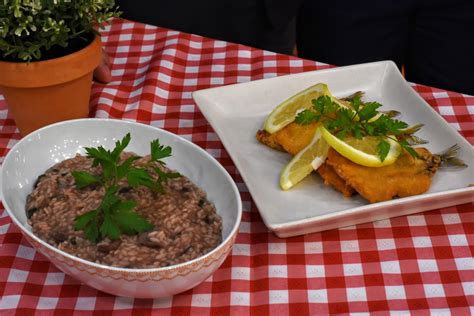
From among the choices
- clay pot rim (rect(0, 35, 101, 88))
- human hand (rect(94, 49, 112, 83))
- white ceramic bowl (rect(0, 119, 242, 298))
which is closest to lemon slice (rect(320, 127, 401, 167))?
white ceramic bowl (rect(0, 119, 242, 298))

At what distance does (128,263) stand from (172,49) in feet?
2.96

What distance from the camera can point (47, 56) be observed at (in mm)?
1387

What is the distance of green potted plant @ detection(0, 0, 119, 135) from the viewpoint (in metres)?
1.27

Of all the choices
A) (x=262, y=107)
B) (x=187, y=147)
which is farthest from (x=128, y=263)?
(x=262, y=107)

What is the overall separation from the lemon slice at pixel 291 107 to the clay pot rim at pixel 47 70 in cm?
39

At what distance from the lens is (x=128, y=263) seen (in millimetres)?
1027

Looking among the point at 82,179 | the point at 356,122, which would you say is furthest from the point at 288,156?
the point at 82,179

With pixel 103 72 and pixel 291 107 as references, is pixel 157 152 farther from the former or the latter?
pixel 103 72

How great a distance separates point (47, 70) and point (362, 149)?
0.62m

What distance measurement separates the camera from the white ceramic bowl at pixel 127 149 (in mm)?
1002

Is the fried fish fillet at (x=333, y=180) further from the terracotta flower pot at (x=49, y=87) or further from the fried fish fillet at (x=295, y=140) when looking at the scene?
the terracotta flower pot at (x=49, y=87)

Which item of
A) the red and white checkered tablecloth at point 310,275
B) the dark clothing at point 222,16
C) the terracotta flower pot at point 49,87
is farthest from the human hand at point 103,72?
the dark clothing at point 222,16

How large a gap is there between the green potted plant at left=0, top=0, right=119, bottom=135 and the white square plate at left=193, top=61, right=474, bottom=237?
0.26 meters

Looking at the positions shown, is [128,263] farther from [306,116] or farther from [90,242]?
[306,116]
